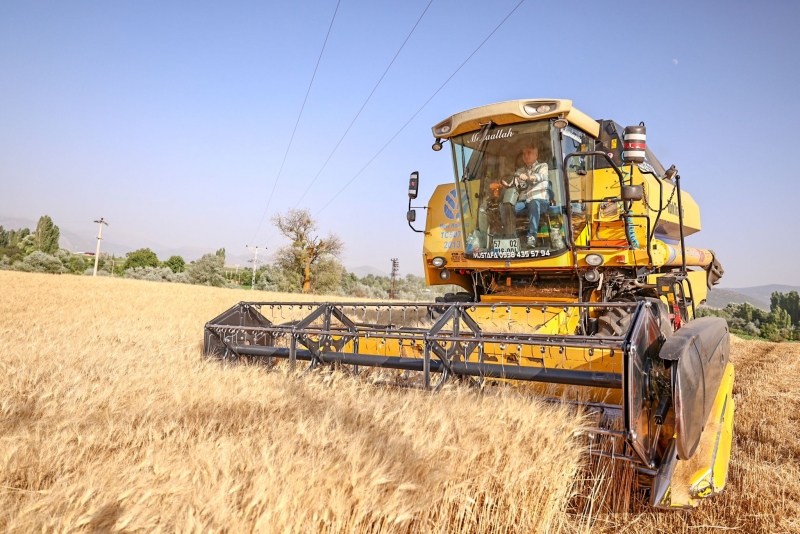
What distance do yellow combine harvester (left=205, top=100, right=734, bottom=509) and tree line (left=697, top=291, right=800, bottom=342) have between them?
14.9 m

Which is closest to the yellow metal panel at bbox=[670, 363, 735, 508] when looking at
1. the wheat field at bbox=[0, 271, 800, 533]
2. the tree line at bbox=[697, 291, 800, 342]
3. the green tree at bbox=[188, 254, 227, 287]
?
the wheat field at bbox=[0, 271, 800, 533]

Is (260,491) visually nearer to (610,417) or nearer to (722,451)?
(610,417)

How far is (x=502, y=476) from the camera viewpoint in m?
1.80

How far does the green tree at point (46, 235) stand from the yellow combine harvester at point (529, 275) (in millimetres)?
74096

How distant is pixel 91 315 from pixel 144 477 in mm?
9358

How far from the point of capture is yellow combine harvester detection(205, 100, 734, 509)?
127 inches

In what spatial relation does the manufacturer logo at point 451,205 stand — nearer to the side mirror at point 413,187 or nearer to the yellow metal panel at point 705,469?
the side mirror at point 413,187

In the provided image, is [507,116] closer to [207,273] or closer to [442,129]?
[442,129]

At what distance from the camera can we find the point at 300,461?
4.85ft

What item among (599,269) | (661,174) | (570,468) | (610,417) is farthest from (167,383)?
(661,174)

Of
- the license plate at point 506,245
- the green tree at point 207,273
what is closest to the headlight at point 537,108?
the license plate at point 506,245

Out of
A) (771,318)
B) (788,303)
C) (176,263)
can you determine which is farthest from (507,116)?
(176,263)

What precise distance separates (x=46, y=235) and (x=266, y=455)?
80.0 m

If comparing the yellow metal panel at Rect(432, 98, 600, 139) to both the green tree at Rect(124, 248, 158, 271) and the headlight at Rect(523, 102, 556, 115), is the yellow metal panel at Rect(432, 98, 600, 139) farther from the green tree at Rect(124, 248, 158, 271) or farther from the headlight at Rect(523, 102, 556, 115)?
the green tree at Rect(124, 248, 158, 271)
